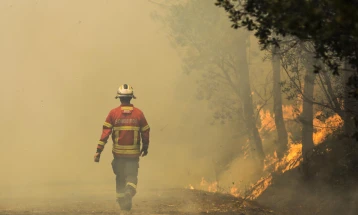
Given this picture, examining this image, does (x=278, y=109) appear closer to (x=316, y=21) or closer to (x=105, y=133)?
(x=105, y=133)

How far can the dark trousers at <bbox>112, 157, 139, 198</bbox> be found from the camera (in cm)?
1342

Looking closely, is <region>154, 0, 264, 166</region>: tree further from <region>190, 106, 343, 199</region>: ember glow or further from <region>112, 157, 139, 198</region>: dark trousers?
<region>112, 157, 139, 198</region>: dark trousers

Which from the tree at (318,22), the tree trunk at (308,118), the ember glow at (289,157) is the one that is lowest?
the ember glow at (289,157)

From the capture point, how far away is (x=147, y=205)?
14.7 metres

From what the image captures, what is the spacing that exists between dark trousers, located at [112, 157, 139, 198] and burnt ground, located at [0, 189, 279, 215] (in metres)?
0.39

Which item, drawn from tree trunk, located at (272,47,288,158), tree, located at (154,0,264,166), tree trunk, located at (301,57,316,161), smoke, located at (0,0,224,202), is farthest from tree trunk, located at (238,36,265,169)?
smoke, located at (0,0,224,202)

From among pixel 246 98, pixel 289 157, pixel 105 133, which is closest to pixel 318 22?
pixel 105 133

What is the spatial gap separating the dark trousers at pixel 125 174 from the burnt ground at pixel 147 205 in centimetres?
39

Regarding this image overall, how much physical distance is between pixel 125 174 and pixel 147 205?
1.43m

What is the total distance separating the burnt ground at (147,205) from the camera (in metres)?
13.3

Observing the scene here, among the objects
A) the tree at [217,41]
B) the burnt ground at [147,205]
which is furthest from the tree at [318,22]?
the tree at [217,41]

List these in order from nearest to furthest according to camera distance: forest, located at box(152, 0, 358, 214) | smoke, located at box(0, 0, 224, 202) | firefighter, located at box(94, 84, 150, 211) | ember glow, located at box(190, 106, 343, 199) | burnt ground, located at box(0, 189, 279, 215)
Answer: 1. forest, located at box(152, 0, 358, 214)
2. burnt ground, located at box(0, 189, 279, 215)
3. firefighter, located at box(94, 84, 150, 211)
4. ember glow, located at box(190, 106, 343, 199)
5. smoke, located at box(0, 0, 224, 202)

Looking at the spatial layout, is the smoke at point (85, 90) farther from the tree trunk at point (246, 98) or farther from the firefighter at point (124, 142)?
A: the firefighter at point (124, 142)

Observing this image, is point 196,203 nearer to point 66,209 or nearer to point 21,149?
point 66,209
